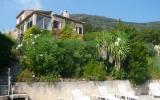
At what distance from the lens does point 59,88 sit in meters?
36.1

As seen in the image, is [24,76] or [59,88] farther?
[59,88]

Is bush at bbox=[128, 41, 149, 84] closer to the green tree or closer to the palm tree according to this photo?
the palm tree

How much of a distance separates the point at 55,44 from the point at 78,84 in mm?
4093

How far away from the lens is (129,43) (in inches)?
1676

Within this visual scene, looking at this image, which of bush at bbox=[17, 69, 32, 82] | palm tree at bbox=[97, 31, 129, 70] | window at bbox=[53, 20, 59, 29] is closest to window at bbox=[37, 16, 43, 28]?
window at bbox=[53, 20, 59, 29]

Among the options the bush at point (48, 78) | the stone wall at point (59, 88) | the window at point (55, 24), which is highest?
the window at point (55, 24)

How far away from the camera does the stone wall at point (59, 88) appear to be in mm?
34312

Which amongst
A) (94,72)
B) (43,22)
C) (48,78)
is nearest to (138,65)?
(94,72)

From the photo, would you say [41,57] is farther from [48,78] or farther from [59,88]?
[59,88]

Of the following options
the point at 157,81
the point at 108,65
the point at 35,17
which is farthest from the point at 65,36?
the point at 157,81

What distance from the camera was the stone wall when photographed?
34.3 m

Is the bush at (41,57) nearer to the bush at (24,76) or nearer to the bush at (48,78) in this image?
the bush at (48,78)

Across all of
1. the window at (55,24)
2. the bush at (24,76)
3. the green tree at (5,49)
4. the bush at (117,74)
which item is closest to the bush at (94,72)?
the bush at (117,74)

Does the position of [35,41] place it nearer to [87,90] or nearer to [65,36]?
[87,90]
